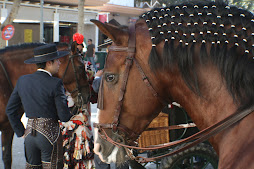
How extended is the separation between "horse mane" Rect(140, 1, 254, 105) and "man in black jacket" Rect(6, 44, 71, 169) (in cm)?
190

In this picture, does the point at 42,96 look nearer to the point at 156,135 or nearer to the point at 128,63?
the point at 156,135

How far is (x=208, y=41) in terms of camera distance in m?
1.83

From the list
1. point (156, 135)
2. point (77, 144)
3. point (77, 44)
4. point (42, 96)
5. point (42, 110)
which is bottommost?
point (77, 144)

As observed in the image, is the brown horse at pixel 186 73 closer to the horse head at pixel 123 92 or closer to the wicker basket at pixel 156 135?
the horse head at pixel 123 92

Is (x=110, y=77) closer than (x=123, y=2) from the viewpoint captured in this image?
Yes

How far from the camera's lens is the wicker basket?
168 inches

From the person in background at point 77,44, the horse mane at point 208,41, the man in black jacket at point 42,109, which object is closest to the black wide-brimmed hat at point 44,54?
the man in black jacket at point 42,109

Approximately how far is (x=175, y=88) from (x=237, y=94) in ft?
1.20

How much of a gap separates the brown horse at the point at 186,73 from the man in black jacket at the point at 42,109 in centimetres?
154

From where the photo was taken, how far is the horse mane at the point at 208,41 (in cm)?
175

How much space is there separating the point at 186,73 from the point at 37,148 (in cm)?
226

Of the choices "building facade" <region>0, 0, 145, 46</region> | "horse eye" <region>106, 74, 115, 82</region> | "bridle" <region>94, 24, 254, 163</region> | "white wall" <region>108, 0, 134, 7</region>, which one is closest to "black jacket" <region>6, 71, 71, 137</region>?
"bridle" <region>94, 24, 254, 163</region>

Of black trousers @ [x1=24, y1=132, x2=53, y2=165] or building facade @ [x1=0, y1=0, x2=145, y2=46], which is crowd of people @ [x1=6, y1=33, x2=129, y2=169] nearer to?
black trousers @ [x1=24, y1=132, x2=53, y2=165]

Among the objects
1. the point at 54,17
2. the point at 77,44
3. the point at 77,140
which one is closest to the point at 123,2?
the point at 54,17
